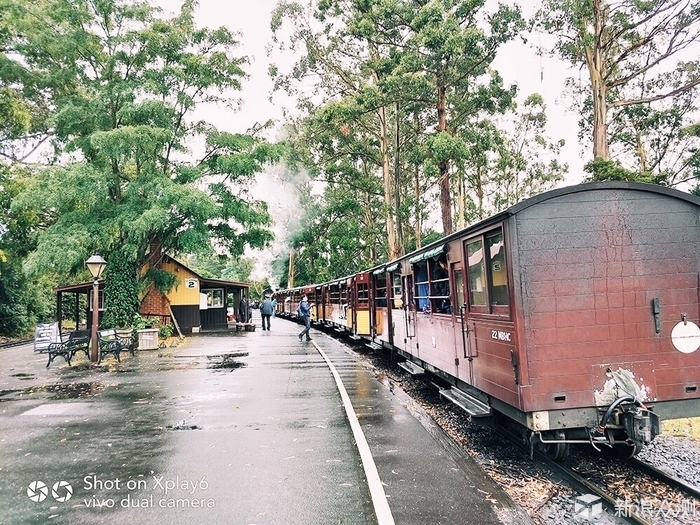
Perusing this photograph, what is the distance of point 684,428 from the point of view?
6.90 metres

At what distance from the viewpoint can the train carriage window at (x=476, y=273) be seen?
588 cm

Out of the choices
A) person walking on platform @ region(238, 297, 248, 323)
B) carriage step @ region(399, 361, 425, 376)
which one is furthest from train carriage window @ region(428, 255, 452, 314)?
person walking on platform @ region(238, 297, 248, 323)

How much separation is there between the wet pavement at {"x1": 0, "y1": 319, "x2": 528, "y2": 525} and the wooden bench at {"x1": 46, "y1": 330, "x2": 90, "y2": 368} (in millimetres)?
2830

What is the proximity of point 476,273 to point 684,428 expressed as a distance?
387 centimetres

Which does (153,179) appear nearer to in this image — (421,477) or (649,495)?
(421,477)

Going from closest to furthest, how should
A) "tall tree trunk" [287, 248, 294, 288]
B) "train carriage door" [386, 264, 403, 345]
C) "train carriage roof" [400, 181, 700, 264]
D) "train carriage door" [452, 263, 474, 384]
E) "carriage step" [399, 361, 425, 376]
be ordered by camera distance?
"train carriage roof" [400, 181, 700, 264]
"train carriage door" [452, 263, 474, 384]
"carriage step" [399, 361, 425, 376]
"train carriage door" [386, 264, 403, 345]
"tall tree trunk" [287, 248, 294, 288]

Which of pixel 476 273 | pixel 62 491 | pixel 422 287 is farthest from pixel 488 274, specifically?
pixel 62 491

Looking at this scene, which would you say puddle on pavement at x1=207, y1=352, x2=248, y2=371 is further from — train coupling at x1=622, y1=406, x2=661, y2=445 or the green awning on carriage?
train coupling at x1=622, y1=406, x2=661, y2=445

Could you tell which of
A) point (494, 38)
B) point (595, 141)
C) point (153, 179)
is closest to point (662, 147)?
point (595, 141)

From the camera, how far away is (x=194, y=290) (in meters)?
25.1

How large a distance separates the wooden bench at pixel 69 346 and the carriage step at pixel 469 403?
11.0 metres

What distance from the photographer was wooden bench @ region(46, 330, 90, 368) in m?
13.4

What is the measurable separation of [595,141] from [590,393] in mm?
14777

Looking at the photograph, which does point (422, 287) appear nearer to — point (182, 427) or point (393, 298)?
point (393, 298)
